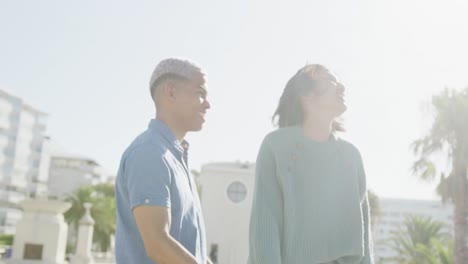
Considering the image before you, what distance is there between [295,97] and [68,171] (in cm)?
10365

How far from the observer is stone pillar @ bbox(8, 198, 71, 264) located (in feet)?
62.5

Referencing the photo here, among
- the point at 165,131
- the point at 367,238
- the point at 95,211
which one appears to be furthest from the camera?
the point at 95,211

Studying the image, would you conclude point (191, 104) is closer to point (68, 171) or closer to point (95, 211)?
point (95, 211)

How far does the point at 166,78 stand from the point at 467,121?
20.2m

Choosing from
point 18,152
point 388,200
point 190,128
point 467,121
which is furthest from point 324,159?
point 388,200

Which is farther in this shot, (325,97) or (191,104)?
(325,97)

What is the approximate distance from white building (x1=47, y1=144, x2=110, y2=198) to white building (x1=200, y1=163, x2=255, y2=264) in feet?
206

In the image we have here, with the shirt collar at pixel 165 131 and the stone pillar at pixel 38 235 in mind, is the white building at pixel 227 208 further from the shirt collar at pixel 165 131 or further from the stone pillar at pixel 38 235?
the shirt collar at pixel 165 131

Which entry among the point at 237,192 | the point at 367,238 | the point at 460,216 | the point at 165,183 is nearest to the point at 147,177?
the point at 165,183

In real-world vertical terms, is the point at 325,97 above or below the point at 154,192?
above

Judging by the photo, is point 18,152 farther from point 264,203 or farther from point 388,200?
point 388,200

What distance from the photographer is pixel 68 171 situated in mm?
102750

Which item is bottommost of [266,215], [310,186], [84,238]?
[84,238]

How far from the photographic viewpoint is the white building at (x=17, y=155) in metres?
82.1
